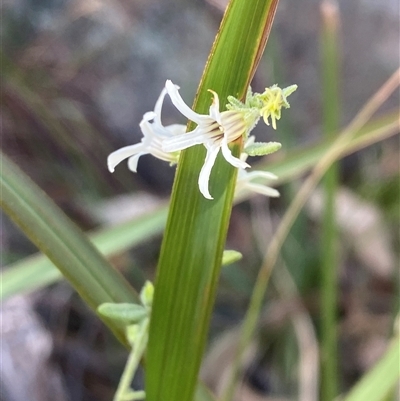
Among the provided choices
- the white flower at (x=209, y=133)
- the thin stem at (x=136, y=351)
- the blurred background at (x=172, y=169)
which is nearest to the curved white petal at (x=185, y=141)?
the white flower at (x=209, y=133)

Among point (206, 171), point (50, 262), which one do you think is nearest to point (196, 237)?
point (206, 171)

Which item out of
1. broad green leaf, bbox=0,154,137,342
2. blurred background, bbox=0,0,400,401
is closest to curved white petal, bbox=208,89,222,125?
broad green leaf, bbox=0,154,137,342

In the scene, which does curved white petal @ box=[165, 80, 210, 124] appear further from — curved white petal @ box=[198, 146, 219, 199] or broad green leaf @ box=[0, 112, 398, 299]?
broad green leaf @ box=[0, 112, 398, 299]

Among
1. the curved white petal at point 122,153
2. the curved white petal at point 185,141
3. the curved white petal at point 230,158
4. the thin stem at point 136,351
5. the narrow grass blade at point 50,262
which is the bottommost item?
the thin stem at point 136,351

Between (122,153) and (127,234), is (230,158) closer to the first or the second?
(122,153)

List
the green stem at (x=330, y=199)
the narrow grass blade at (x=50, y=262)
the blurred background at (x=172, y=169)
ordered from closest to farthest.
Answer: the narrow grass blade at (x=50, y=262) < the green stem at (x=330, y=199) < the blurred background at (x=172, y=169)

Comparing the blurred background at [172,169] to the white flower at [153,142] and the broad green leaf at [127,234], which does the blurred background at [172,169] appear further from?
the white flower at [153,142]
